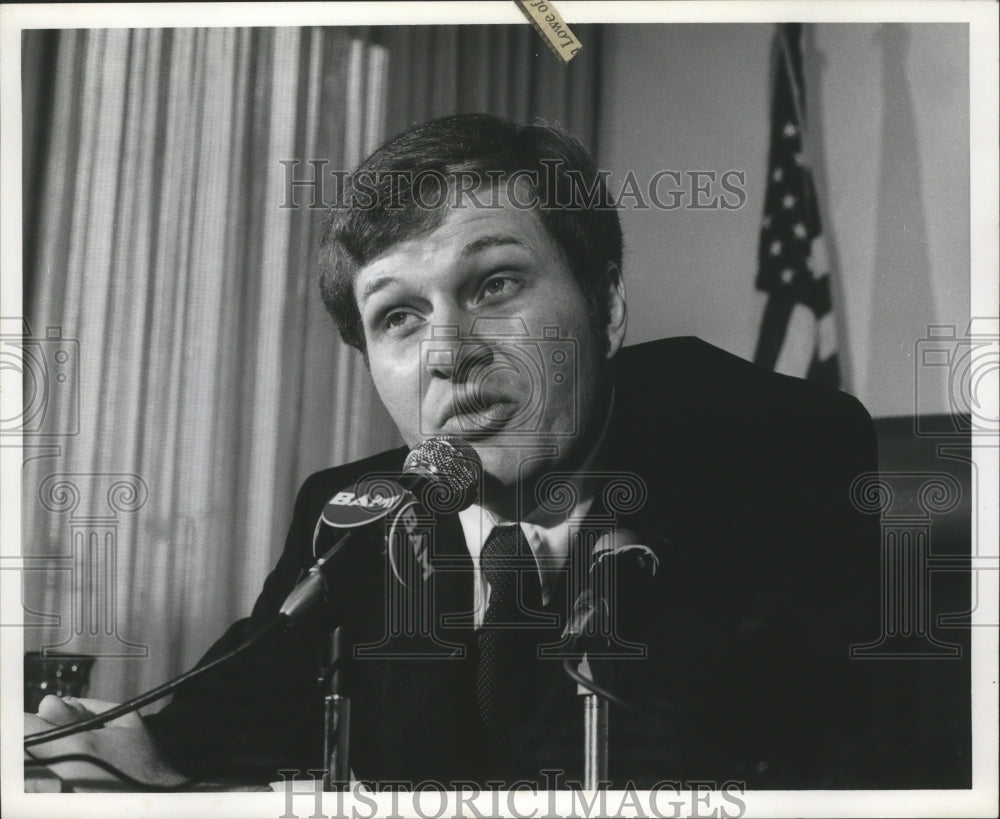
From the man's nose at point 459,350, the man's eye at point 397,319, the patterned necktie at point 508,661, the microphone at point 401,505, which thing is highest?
the man's eye at point 397,319

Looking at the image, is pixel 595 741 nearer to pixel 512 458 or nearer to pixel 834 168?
pixel 512 458

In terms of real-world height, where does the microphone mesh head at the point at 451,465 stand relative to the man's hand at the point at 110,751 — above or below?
above

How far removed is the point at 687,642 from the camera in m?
2.53

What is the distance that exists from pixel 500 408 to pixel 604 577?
0.52m

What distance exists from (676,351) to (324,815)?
1529 mm

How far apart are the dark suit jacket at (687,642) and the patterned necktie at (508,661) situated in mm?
43

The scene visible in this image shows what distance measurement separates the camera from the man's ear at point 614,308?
2.58m

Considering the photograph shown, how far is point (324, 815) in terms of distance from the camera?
2555 mm

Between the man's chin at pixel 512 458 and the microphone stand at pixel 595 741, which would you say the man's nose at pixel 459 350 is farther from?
the microphone stand at pixel 595 741

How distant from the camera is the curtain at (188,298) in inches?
102

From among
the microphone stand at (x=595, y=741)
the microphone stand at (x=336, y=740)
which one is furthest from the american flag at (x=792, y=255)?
the microphone stand at (x=336, y=740)

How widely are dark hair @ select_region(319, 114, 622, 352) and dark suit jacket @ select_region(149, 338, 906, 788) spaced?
1.07 ft

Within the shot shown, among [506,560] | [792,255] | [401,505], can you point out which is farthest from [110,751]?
[792,255]

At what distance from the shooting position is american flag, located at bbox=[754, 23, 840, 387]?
8.45 feet
